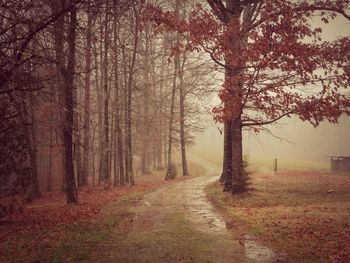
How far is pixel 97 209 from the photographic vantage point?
1664 cm

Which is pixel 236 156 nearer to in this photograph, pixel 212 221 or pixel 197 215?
pixel 197 215

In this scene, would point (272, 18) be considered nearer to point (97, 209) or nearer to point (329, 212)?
point (329, 212)

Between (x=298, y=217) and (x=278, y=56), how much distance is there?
6296mm

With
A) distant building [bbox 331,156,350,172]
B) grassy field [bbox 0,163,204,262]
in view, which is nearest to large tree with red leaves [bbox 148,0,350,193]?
grassy field [bbox 0,163,204,262]

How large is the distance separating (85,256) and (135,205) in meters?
7.50

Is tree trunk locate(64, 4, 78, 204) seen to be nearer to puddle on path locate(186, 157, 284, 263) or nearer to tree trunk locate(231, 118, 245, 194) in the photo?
puddle on path locate(186, 157, 284, 263)

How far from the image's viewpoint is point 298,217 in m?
13.4

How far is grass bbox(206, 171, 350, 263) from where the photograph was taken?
385 inches

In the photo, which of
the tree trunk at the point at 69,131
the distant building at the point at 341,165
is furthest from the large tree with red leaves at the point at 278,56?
the distant building at the point at 341,165

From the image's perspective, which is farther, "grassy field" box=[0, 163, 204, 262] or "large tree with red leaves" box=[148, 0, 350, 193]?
"large tree with red leaves" box=[148, 0, 350, 193]

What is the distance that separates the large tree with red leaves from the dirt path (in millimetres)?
5022

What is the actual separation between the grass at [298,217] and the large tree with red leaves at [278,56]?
352 cm

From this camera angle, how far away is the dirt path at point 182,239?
9.48 m

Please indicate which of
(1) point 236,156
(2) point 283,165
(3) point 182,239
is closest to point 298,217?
(3) point 182,239
